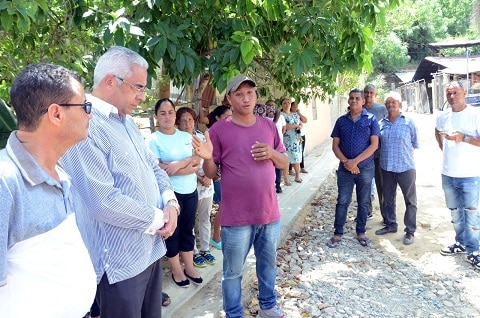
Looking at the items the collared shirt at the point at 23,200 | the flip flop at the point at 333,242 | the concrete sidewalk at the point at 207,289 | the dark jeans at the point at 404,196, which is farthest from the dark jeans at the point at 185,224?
the dark jeans at the point at 404,196

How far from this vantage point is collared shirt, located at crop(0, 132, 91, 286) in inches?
53.2

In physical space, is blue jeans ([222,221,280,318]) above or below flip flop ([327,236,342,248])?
above

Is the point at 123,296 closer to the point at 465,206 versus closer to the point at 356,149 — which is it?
the point at 356,149

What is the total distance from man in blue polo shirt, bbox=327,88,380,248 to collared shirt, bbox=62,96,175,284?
10.6 ft

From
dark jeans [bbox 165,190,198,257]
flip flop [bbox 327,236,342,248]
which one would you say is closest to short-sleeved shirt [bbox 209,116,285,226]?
dark jeans [bbox 165,190,198,257]

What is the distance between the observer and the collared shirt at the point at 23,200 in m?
1.35

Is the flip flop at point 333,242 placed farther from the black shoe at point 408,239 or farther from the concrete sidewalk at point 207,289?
the black shoe at point 408,239

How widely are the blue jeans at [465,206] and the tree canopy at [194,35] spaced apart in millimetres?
1751

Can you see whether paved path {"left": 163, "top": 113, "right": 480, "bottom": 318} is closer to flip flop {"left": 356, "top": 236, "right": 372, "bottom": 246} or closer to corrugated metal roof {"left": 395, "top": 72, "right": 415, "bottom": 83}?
flip flop {"left": 356, "top": 236, "right": 372, "bottom": 246}

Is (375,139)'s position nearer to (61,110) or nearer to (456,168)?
(456,168)

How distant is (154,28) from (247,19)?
0.96 meters

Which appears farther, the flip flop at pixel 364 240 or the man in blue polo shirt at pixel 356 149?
the flip flop at pixel 364 240

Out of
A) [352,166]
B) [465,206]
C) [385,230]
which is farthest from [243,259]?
[385,230]

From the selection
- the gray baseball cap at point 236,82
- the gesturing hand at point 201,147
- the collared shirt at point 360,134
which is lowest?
the collared shirt at point 360,134
